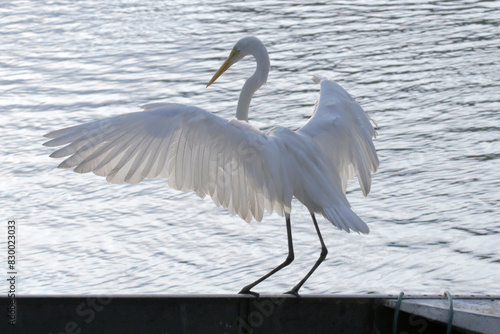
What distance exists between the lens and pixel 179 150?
4.91 m

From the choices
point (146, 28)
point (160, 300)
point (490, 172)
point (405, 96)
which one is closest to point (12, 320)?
point (160, 300)

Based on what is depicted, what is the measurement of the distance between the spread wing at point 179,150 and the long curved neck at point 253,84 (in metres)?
0.75

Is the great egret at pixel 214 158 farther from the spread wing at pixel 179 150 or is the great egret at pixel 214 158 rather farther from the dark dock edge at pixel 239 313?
the dark dock edge at pixel 239 313

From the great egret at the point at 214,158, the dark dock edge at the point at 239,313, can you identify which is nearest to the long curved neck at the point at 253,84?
the great egret at the point at 214,158

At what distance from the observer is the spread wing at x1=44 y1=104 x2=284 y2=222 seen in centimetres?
472

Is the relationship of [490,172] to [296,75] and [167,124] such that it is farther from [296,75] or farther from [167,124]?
[167,124]

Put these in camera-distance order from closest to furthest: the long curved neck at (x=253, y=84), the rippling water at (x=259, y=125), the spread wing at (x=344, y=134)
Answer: the spread wing at (x=344, y=134), the long curved neck at (x=253, y=84), the rippling water at (x=259, y=125)

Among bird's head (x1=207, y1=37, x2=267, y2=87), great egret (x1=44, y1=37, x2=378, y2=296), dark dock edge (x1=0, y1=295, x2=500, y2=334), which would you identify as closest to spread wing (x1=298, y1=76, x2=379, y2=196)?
great egret (x1=44, y1=37, x2=378, y2=296)

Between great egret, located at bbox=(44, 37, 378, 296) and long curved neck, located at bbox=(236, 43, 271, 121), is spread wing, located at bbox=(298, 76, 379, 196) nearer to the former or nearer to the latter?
great egret, located at bbox=(44, 37, 378, 296)

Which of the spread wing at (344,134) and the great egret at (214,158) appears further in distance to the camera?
the spread wing at (344,134)

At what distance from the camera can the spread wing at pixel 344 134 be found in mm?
5586

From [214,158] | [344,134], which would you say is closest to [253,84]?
[344,134]

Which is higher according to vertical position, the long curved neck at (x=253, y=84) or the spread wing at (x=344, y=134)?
the long curved neck at (x=253, y=84)

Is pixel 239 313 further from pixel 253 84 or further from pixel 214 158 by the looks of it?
pixel 253 84
